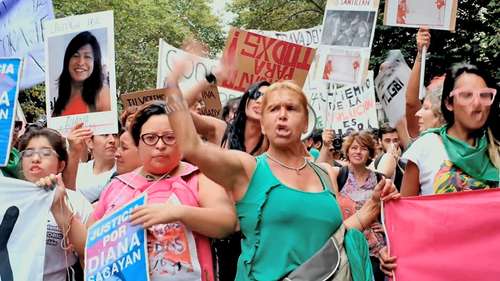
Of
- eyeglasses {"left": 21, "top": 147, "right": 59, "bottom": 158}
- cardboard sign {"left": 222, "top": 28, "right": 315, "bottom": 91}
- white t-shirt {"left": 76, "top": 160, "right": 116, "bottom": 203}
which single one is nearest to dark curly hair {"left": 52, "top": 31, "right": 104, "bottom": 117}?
white t-shirt {"left": 76, "top": 160, "right": 116, "bottom": 203}

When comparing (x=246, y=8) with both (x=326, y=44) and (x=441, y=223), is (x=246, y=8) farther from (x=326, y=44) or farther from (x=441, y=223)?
(x=441, y=223)

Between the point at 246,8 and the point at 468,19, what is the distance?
1064 centimetres

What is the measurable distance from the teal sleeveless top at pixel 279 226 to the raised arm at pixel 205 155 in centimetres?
6

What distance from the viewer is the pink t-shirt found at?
337 cm

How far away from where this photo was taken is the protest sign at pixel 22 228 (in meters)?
3.80

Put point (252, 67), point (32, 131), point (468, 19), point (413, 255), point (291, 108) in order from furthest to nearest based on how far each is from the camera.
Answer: point (468, 19), point (252, 67), point (32, 131), point (413, 255), point (291, 108)

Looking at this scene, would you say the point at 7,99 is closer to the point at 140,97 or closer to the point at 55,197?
the point at 55,197

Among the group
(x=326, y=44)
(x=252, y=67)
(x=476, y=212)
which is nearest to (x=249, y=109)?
(x=476, y=212)

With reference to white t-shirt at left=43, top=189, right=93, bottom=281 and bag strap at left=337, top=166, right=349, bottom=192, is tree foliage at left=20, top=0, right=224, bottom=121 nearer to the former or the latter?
white t-shirt at left=43, top=189, right=93, bottom=281

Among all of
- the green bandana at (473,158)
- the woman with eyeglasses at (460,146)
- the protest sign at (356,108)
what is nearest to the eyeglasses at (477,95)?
the woman with eyeglasses at (460,146)

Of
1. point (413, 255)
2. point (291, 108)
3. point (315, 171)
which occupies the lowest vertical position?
point (413, 255)

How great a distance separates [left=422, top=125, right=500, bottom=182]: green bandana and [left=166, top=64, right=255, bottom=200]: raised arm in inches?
39.9

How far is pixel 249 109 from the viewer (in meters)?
4.34

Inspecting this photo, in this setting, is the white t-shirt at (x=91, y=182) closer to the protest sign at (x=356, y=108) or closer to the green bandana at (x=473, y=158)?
the green bandana at (x=473, y=158)
